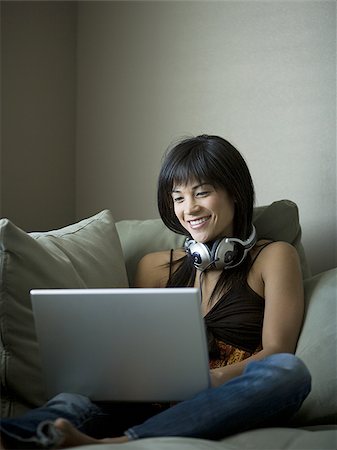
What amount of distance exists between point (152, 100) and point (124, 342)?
149 cm

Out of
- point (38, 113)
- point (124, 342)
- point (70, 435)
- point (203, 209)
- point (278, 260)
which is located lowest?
point (70, 435)

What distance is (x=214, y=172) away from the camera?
2045 mm

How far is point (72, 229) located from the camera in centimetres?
211

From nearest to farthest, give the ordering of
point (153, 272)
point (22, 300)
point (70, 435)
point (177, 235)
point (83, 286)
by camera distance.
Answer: point (70, 435) → point (22, 300) → point (83, 286) → point (153, 272) → point (177, 235)

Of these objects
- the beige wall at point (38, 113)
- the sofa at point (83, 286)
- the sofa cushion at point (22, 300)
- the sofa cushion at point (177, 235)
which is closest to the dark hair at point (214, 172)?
the sofa cushion at point (177, 235)

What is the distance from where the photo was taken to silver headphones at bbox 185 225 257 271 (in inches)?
79.0

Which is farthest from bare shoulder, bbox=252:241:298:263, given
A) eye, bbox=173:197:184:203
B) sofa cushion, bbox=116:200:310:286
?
eye, bbox=173:197:184:203

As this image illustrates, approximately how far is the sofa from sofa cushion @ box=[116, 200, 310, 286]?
0.48ft

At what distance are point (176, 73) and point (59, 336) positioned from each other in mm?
1454

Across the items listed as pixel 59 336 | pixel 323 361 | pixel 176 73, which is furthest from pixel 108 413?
pixel 176 73

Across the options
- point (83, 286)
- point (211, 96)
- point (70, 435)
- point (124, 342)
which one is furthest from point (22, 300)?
point (211, 96)

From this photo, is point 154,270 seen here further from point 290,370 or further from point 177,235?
point 290,370

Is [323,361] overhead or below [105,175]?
below

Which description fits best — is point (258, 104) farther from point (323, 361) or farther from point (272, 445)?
point (272, 445)
